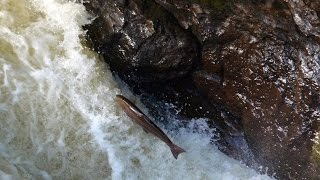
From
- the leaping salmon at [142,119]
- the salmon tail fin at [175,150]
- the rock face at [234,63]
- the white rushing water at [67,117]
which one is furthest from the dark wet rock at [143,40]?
the salmon tail fin at [175,150]

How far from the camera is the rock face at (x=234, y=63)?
409 centimetres

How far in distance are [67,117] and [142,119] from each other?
80 cm

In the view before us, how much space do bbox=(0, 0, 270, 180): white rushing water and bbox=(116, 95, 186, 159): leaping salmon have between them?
176 millimetres

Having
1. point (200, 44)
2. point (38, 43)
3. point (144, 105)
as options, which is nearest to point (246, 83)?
point (200, 44)

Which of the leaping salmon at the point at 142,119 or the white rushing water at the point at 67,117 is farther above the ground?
the leaping salmon at the point at 142,119

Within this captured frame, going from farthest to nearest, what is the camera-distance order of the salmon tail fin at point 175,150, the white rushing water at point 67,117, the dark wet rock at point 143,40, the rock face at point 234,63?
the salmon tail fin at point 175,150
the dark wet rock at point 143,40
the white rushing water at point 67,117
the rock face at point 234,63

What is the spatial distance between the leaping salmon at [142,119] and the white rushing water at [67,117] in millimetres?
176

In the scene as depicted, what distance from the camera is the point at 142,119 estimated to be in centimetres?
458

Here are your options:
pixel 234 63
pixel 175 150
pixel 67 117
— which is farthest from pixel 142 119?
pixel 234 63

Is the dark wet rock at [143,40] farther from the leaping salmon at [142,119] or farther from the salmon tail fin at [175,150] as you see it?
the salmon tail fin at [175,150]

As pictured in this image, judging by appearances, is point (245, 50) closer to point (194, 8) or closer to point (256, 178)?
point (194, 8)

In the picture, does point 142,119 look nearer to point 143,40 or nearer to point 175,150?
point 175,150

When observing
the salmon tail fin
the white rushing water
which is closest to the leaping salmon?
the salmon tail fin

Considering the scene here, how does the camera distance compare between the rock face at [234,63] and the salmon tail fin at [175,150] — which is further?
the salmon tail fin at [175,150]
